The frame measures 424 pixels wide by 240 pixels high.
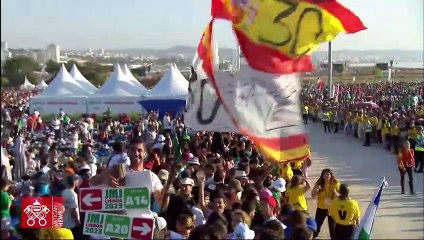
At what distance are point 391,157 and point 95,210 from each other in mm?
16655

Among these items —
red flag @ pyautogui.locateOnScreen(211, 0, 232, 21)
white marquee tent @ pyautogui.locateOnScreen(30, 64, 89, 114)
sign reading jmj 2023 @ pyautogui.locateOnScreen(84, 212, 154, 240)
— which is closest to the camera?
sign reading jmj 2023 @ pyautogui.locateOnScreen(84, 212, 154, 240)

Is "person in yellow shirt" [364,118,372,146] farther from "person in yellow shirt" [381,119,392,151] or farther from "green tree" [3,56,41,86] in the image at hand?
"green tree" [3,56,41,86]

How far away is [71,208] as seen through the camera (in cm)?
710

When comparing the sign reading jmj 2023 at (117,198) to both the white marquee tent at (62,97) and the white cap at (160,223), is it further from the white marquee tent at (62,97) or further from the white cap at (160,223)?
the white marquee tent at (62,97)

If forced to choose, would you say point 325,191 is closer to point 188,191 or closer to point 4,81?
point 188,191

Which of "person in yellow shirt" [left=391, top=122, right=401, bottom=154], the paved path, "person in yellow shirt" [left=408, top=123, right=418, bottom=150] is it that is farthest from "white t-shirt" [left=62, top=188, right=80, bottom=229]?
"person in yellow shirt" [left=391, top=122, right=401, bottom=154]

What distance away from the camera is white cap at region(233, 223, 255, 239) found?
555cm

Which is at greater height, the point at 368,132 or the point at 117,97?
the point at 117,97

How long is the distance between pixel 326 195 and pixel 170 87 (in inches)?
718

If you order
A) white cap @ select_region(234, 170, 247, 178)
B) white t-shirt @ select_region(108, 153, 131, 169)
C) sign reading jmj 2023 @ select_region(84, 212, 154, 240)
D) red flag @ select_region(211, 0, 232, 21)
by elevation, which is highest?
red flag @ select_region(211, 0, 232, 21)

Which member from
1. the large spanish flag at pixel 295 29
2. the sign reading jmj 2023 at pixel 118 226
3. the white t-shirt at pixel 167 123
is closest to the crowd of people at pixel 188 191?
the sign reading jmj 2023 at pixel 118 226

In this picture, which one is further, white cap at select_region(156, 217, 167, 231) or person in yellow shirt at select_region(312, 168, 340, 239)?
person in yellow shirt at select_region(312, 168, 340, 239)

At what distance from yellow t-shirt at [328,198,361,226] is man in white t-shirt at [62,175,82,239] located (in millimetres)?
2954

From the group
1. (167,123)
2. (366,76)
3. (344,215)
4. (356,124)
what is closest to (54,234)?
(344,215)
